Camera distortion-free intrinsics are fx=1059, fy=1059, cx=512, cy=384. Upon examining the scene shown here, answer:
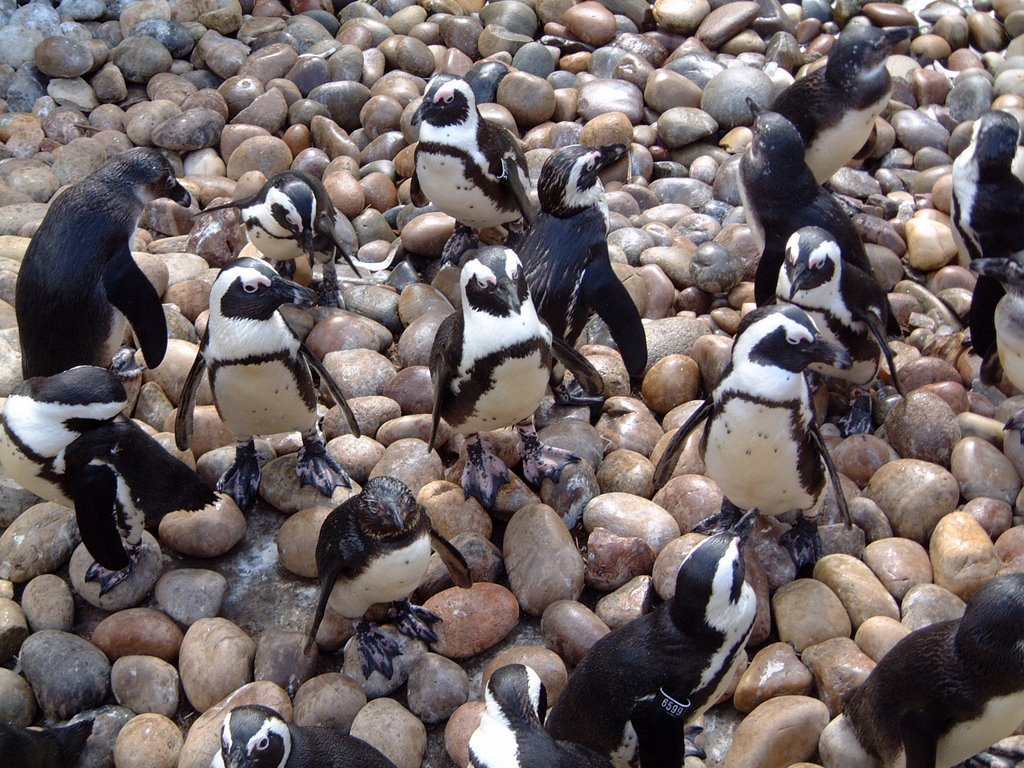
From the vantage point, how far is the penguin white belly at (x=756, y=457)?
3.63m

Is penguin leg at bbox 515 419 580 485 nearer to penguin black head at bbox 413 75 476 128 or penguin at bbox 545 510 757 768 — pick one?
penguin at bbox 545 510 757 768

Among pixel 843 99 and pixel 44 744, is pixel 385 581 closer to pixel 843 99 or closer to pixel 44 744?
pixel 44 744

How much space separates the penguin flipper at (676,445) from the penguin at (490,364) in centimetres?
39

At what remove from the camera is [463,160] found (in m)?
5.32

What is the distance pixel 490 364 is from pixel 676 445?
0.77m

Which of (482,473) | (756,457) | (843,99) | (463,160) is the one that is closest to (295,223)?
(463,160)

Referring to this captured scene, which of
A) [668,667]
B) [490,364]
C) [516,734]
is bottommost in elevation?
[668,667]

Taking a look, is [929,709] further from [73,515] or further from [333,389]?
[73,515]

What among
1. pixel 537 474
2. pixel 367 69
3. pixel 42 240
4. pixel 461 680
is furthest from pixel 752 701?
pixel 367 69

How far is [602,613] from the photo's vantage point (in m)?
3.80

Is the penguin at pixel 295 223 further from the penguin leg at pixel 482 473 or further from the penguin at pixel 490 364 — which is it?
the penguin leg at pixel 482 473

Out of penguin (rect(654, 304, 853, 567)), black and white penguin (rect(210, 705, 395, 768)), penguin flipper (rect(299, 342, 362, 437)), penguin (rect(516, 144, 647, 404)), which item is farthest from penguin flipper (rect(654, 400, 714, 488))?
black and white penguin (rect(210, 705, 395, 768))

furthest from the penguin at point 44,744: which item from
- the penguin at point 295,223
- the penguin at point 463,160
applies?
the penguin at point 463,160

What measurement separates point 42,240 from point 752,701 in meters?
3.53
